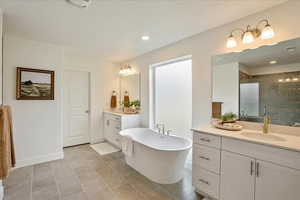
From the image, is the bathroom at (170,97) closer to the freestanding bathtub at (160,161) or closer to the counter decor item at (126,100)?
the freestanding bathtub at (160,161)

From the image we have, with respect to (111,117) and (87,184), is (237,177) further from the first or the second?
(111,117)

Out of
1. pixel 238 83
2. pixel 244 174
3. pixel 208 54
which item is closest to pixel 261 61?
pixel 238 83

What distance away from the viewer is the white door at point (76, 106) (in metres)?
3.63

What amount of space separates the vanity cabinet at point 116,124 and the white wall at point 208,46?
1.47m

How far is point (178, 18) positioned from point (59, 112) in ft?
9.49

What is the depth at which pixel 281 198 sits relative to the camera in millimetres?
1283

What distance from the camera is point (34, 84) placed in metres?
2.74

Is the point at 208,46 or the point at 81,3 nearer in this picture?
the point at 81,3

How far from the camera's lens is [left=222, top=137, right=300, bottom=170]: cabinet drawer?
124 cm

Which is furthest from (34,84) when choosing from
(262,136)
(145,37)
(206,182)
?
(262,136)

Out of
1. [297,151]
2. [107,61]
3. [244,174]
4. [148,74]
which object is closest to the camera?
[297,151]

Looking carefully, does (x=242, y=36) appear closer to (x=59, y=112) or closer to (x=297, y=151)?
(x=297, y=151)

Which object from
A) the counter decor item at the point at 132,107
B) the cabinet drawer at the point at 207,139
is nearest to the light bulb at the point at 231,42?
the cabinet drawer at the point at 207,139

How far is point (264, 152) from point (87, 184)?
2308 millimetres
